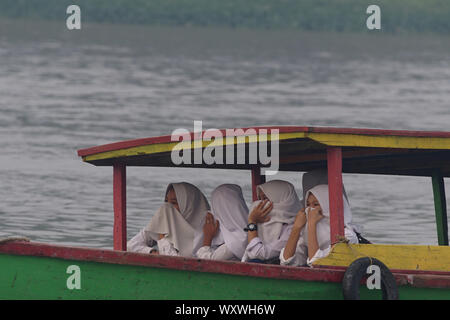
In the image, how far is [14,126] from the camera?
30562mm

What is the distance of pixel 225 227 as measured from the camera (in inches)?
374

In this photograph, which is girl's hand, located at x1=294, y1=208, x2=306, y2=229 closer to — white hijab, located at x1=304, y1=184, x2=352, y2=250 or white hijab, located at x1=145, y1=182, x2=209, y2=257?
white hijab, located at x1=304, y1=184, x2=352, y2=250

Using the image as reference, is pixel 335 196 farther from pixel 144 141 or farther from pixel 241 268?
pixel 144 141

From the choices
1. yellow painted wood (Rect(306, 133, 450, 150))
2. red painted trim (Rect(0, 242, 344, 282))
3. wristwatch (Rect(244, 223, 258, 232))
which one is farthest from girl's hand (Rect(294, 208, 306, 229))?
yellow painted wood (Rect(306, 133, 450, 150))

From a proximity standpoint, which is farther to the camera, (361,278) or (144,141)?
(144,141)

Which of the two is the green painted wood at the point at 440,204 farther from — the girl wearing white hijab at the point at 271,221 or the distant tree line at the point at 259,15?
the distant tree line at the point at 259,15

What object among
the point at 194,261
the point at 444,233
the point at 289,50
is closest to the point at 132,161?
the point at 194,261

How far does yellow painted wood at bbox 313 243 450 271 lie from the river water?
27.2 ft

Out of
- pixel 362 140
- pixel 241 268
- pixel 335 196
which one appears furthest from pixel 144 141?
pixel 362 140

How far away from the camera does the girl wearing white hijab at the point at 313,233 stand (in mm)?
8914

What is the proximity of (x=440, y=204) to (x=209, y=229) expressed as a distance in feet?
8.86

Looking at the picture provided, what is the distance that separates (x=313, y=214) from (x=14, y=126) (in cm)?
2247

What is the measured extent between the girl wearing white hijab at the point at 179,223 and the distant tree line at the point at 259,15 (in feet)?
173

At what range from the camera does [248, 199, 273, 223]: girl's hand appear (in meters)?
9.22
